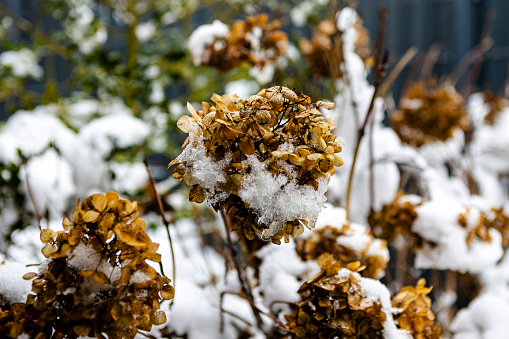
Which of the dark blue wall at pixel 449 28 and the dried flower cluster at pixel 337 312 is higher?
the dark blue wall at pixel 449 28

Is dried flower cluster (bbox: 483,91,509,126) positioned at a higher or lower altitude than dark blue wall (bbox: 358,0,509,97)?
lower

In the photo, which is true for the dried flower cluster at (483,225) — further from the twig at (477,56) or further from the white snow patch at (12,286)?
the white snow patch at (12,286)

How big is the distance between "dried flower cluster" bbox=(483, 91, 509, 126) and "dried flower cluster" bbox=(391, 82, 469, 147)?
190 mm

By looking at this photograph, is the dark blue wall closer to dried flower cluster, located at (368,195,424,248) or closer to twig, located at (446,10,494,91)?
twig, located at (446,10,494,91)

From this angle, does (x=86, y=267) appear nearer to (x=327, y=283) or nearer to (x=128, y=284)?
(x=128, y=284)

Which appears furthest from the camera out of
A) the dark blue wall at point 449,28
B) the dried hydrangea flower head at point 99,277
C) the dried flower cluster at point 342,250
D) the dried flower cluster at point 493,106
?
the dark blue wall at point 449,28

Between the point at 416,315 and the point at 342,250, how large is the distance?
0.30 feet

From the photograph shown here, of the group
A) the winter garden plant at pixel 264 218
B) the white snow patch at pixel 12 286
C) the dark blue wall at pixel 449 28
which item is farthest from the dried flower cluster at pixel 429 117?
the dark blue wall at pixel 449 28

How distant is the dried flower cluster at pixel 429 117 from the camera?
0.73 metres

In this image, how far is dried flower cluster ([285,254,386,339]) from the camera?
30 cm

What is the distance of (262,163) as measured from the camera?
273 mm

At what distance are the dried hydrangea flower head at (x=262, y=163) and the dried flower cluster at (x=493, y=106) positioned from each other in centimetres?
80

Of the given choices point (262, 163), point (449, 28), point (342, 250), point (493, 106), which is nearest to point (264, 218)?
point (262, 163)

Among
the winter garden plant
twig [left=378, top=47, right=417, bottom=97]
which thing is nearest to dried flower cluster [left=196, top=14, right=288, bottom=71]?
the winter garden plant
